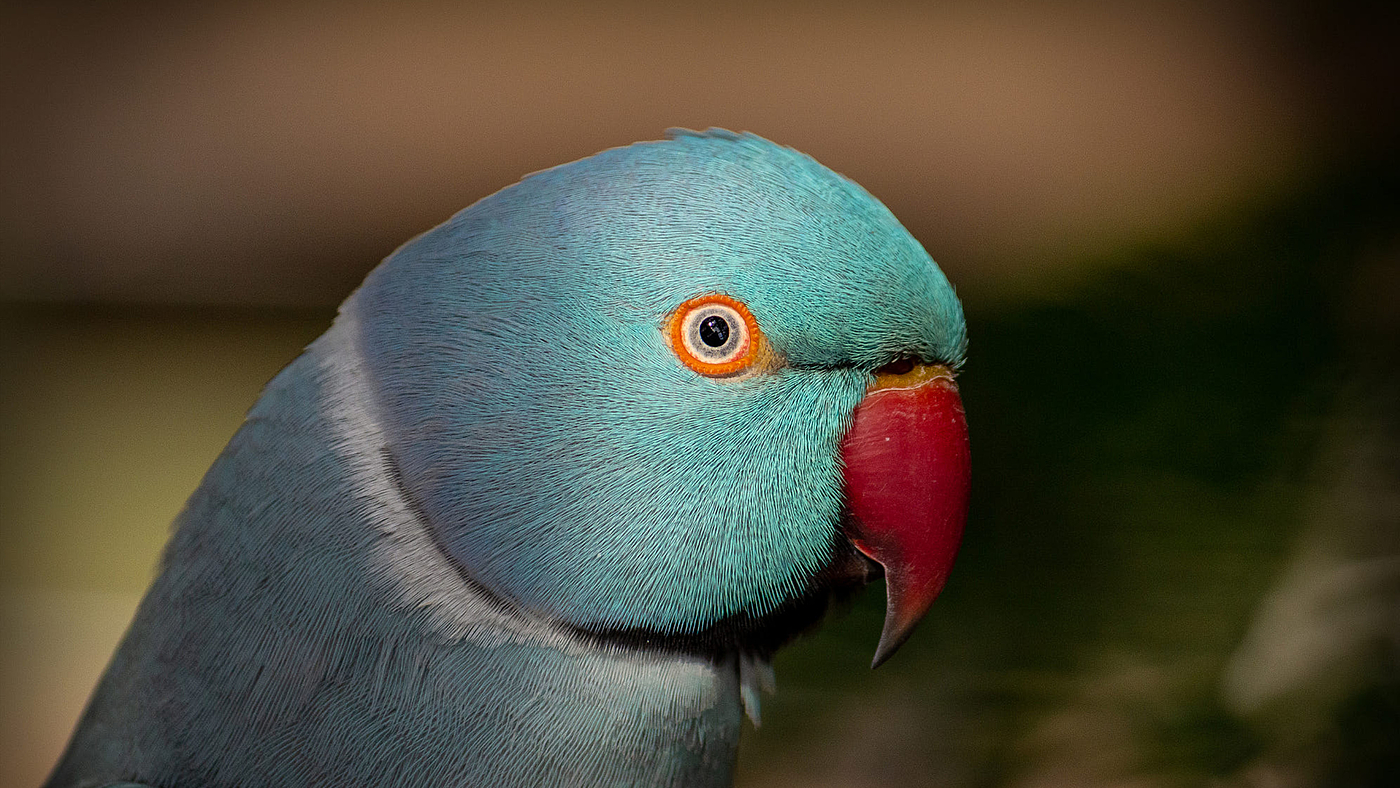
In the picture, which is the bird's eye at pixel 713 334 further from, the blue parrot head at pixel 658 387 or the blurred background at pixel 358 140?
the blurred background at pixel 358 140

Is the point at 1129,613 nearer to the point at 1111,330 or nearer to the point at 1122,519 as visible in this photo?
the point at 1122,519

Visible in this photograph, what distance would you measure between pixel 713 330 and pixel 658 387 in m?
0.07

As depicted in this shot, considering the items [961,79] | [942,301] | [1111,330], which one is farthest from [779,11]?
[942,301]

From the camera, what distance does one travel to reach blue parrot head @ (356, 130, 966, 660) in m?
0.94

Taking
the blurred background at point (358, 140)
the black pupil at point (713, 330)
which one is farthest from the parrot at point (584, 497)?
the blurred background at point (358, 140)

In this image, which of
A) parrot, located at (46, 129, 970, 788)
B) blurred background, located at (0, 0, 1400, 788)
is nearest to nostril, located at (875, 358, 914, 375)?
parrot, located at (46, 129, 970, 788)

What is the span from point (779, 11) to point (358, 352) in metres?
2.54

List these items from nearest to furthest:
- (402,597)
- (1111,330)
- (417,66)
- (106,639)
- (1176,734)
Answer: (402,597), (1176,734), (1111,330), (417,66), (106,639)

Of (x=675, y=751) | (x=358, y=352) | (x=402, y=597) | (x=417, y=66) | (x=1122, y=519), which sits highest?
(x=417, y=66)

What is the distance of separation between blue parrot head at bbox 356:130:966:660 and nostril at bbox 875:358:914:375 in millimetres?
14

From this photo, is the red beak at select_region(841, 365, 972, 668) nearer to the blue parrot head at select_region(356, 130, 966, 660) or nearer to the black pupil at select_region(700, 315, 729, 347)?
the blue parrot head at select_region(356, 130, 966, 660)

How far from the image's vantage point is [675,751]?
99 cm

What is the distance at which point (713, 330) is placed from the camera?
0.94 meters

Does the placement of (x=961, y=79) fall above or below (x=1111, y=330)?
above
